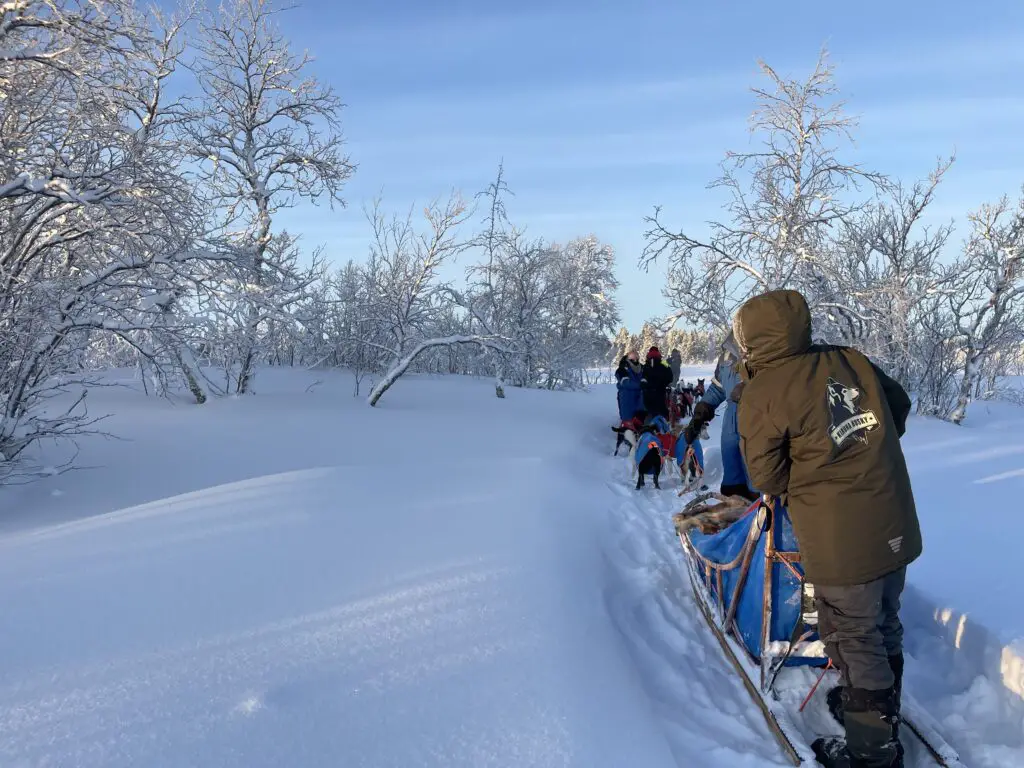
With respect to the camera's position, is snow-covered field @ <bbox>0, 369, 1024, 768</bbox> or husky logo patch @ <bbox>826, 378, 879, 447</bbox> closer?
snow-covered field @ <bbox>0, 369, 1024, 768</bbox>

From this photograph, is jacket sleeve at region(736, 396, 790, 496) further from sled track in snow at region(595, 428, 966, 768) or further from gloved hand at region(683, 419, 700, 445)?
gloved hand at region(683, 419, 700, 445)

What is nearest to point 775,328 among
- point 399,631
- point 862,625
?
point 862,625

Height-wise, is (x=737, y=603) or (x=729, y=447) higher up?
(x=729, y=447)

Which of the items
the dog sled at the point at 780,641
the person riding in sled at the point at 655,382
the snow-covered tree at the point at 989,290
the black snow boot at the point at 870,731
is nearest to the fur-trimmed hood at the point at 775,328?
the dog sled at the point at 780,641

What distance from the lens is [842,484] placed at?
2.28m

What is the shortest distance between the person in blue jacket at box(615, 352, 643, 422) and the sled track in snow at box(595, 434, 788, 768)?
3959mm

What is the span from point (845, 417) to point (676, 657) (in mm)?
1661

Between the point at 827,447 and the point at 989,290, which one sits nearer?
the point at 827,447

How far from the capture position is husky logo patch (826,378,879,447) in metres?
2.25

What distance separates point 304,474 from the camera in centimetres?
551

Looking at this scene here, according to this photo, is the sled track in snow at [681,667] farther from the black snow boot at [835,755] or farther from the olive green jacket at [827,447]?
the olive green jacket at [827,447]

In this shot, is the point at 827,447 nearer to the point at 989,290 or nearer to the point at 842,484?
the point at 842,484

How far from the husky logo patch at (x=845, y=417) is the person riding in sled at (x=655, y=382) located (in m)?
7.60

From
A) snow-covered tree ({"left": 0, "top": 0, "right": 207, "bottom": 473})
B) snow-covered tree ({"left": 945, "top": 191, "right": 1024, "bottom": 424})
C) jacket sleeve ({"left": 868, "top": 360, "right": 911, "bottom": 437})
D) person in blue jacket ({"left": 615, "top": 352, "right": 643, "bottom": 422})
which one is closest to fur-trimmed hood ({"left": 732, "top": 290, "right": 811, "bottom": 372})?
jacket sleeve ({"left": 868, "top": 360, "right": 911, "bottom": 437})
